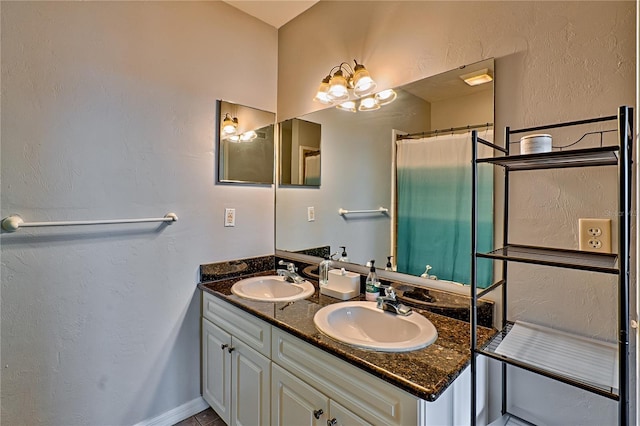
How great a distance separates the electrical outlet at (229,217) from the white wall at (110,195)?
53 mm

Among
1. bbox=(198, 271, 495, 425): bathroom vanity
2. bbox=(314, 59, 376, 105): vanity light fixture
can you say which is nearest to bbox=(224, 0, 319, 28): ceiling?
bbox=(314, 59, 376, 105): vanity light fixture

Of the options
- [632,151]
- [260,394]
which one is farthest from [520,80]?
[260,394]

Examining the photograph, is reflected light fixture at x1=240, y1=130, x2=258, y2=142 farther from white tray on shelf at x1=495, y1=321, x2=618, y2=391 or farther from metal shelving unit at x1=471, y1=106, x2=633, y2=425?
white tray on shelf at x1=495, y1=321, x2=618, y2=391

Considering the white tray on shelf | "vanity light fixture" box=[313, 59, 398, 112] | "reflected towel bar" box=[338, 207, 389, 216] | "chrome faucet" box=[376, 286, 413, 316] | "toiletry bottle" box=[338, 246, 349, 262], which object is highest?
"vanity light fixture" box=[313, 59, 398, 112]

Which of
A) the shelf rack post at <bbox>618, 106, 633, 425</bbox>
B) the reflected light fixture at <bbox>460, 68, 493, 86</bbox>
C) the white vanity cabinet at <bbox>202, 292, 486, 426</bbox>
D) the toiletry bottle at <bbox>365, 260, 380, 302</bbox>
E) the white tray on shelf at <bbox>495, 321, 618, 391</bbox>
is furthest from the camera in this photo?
the toiletry bottle at <bbox>365, 260, 380, 302</bbox>

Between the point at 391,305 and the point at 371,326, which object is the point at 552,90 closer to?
the point at 391,305

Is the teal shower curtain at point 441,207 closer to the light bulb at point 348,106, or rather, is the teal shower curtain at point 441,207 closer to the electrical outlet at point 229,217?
the light bulb at point 348,106

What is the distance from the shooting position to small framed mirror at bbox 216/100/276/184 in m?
1.93

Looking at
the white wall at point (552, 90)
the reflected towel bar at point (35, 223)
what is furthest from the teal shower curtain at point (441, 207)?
the reflected towel bar at point (35, 223)

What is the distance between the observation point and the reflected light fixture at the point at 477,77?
1218mm

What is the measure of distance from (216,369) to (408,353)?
1.18 m

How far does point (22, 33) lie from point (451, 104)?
1.81 metres

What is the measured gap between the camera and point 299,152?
2.04 m

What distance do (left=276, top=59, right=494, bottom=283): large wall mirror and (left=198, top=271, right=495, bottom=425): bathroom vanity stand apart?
32cm
